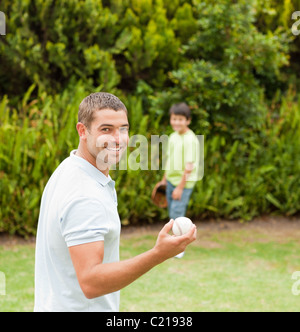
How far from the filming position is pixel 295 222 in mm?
8125

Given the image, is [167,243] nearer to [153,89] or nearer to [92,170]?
[92,170]

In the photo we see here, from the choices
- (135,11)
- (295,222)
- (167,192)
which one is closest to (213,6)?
(135,11)

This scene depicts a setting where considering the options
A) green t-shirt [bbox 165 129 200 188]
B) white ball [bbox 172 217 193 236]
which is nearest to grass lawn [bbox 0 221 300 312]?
green t-shirt [bbox 165 129 200 188]

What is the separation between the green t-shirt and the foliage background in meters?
1.10

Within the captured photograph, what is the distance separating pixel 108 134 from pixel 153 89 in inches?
269

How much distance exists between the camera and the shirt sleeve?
1578 millimetres

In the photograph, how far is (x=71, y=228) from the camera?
1601 mm

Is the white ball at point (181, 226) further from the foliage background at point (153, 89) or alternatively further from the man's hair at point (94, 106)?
the foliage background at point (153, 89)

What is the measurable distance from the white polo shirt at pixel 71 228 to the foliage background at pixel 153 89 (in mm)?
5078

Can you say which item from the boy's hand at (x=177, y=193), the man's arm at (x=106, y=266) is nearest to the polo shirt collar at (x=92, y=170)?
the man's arm at (x=106, y=266)

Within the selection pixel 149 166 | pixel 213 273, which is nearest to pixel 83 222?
pixel 213 273

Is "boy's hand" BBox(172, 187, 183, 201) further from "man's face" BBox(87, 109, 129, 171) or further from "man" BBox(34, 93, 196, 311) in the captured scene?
"man's face" BBox(87, 109, 129, 171)

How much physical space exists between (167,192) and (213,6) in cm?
311

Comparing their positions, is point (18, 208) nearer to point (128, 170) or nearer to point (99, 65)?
point (128, 170)
